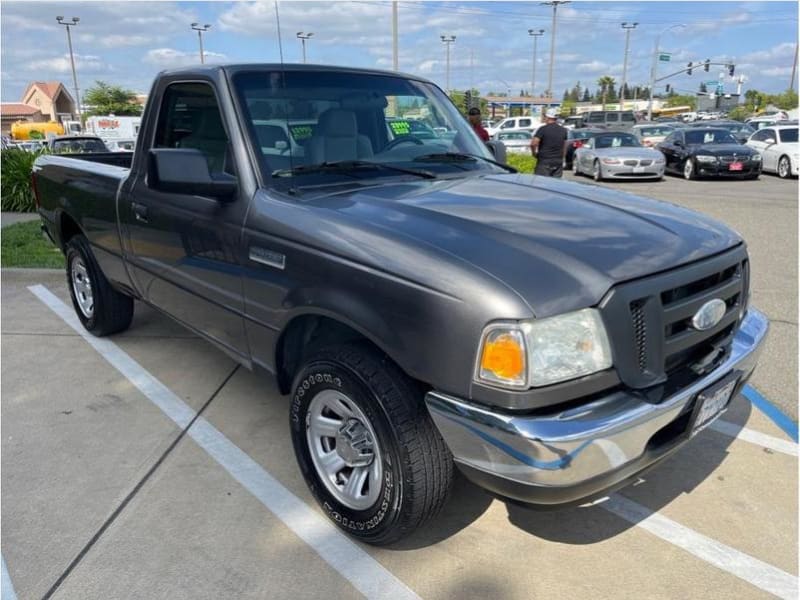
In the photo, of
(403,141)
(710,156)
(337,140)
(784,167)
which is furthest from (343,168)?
(784,167)

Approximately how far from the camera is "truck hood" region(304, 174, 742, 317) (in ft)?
6.75

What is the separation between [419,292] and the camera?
2.12 m

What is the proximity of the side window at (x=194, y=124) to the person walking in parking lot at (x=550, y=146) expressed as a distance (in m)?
8.78

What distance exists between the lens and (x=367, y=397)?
2332 mm

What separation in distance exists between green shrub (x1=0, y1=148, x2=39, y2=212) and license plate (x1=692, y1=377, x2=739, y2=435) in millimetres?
12519

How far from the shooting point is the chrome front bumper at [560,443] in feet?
6.39

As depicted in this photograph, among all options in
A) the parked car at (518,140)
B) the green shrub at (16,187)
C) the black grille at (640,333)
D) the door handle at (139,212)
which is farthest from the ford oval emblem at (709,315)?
the parked car at (518,140)

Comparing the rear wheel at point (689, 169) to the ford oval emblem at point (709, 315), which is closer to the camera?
the ford oval emblem at point (709, 315)

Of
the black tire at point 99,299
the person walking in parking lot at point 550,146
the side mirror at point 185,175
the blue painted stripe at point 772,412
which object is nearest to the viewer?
the side mirror at point 185,175

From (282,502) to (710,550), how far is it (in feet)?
6.15

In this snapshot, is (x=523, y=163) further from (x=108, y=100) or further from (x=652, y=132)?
(x=108, y=100)

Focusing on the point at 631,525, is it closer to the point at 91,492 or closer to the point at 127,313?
the point at 91,492

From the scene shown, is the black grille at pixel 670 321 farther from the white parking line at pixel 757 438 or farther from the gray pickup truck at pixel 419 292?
the white parking line at pixel 757 438

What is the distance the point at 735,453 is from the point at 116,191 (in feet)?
13.0
